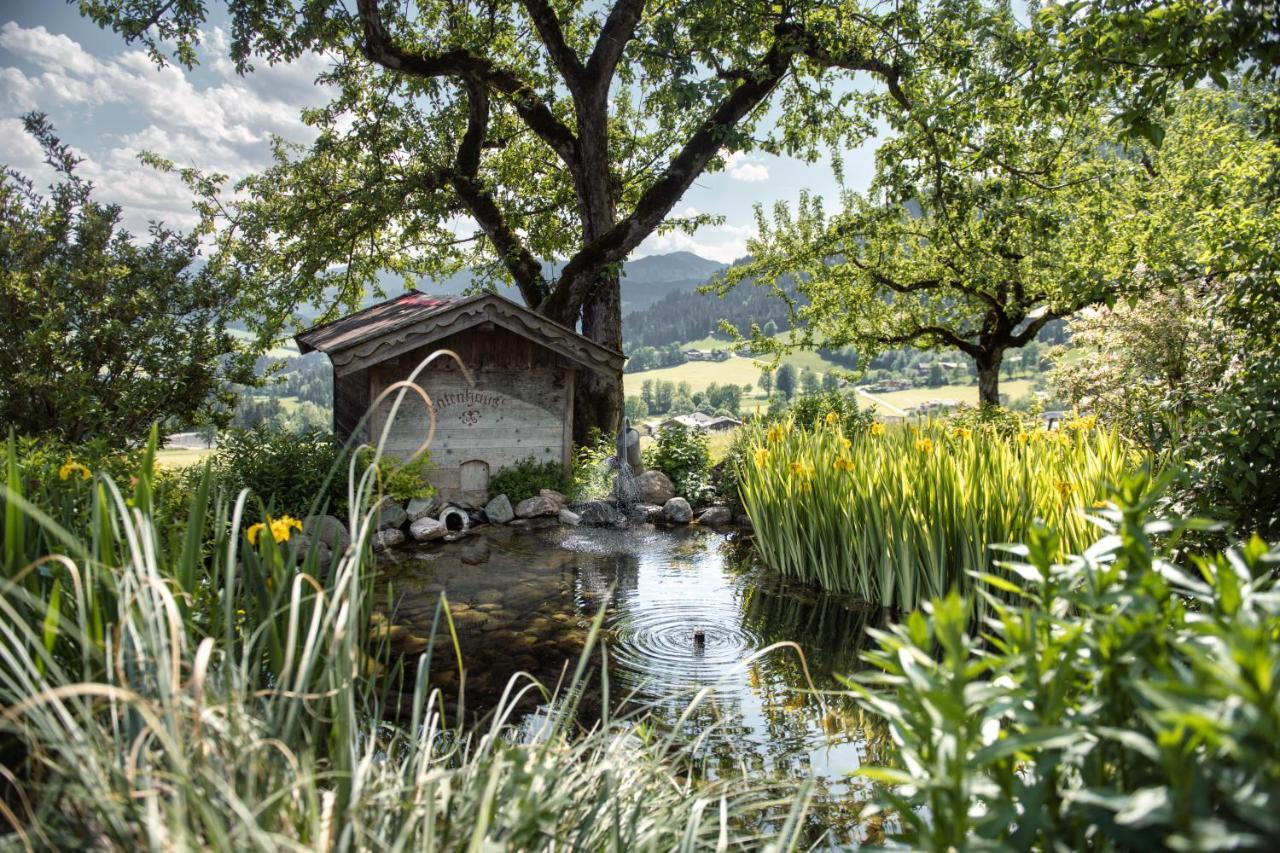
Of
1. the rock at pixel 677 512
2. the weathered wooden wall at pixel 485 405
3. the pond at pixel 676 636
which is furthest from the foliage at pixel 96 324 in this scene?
the rock at pixel 677 512

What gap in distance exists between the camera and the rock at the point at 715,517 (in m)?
10.9

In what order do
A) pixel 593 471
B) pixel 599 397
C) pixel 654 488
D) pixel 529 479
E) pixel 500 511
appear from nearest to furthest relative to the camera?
pixel 500 511
pixel 529 479
pixel 654 488
pixel 593 471
pixel 599 397

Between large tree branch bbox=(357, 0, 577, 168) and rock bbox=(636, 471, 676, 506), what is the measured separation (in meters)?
6.13

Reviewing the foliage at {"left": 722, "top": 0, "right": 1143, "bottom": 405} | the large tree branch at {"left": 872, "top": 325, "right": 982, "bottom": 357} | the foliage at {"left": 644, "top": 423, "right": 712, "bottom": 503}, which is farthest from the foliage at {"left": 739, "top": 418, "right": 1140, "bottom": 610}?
the large tree branch at {"left": 872, "top": 325, "right": 982, "bottom": 357}

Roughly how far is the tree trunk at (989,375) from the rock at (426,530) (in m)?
11.1

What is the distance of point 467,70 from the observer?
45.2ft

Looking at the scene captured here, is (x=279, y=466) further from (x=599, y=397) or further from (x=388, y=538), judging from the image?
(x=599, y=397)

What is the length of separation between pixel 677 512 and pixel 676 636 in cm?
510

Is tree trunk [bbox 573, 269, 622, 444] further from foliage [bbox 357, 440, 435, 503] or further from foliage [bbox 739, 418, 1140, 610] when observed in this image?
foliage [bbox 739, 418, 1140, 610]

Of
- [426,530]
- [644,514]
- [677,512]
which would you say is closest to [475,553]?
[426,530]

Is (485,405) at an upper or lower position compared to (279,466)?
upper

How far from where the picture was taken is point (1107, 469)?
20.4 feet

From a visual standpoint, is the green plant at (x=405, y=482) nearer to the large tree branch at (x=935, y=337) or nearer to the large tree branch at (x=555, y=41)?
the large tree branch at (x=555, y=41)

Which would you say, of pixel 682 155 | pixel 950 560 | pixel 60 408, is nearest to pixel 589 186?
pixel 682 155
